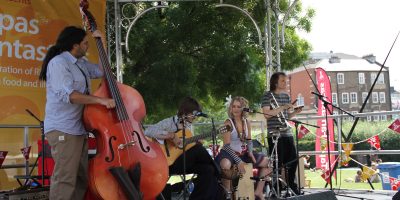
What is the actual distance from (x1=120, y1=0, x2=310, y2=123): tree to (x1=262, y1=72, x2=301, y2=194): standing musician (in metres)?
4.10

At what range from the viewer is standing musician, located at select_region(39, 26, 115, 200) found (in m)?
3.57

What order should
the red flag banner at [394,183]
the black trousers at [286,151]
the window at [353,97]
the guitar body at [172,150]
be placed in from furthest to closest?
1. the window at [353,97]
2. the red flag banner at [394,183]
3. the black trousers at [286,151]
4. the guitar body at [172,150]

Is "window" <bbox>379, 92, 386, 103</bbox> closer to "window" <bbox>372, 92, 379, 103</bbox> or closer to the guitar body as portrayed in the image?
"window" <bbox>372, 92, 379, 103</bbox>

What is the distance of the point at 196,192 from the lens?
5246 millimetres

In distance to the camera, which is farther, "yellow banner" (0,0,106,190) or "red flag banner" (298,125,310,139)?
"red flag banner" (298,125,310,139)

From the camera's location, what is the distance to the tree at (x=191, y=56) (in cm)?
962

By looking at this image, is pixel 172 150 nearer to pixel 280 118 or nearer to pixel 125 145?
pixel 280 118

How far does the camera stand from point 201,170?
207 inches

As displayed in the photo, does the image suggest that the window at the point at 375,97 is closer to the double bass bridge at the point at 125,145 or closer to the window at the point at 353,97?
the window at the point at 353,97

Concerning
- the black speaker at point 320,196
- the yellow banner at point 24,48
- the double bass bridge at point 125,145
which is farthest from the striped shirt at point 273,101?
the yellow banner at point 24,48

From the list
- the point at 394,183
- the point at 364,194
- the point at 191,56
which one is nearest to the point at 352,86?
the point at 191,56

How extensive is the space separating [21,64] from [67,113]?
3.34 m

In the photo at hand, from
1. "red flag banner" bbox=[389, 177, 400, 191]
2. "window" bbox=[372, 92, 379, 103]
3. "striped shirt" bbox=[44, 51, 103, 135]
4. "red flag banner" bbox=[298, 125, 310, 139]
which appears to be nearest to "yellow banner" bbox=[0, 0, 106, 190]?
"striped shirt" bbox=[44, 51, 103, 135]

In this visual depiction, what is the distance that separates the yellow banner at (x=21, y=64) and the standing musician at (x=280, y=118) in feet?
11.2
